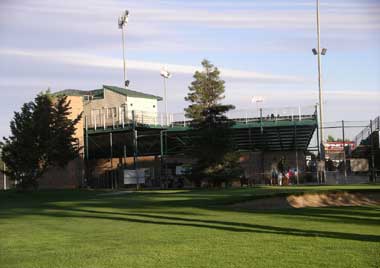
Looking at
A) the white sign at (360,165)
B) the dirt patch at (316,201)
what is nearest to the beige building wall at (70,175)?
the white sign at (360,165)

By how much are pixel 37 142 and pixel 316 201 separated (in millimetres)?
23987

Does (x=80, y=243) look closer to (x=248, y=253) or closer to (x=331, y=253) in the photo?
(x=248, y=253)

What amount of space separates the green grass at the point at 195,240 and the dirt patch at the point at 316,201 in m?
3.75

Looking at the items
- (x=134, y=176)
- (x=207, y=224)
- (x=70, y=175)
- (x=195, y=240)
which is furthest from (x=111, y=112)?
(x=195, y=240)

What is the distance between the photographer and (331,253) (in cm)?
916

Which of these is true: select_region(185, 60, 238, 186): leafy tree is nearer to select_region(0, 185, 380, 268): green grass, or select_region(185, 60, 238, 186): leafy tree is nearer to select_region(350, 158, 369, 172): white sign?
select_region(350, 158, 369, 172): white sign

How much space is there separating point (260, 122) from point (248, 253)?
44007mm

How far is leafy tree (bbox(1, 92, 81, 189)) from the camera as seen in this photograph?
133 feet

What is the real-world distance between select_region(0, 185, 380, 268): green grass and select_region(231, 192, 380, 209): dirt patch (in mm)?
3746

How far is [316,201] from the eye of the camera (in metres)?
22.8

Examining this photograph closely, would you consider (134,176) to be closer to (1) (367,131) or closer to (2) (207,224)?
(1) (367,131)

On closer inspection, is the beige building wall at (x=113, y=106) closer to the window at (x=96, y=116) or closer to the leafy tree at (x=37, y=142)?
the window at (x=96, y=116)

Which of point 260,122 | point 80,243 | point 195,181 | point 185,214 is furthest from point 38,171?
point 80,243

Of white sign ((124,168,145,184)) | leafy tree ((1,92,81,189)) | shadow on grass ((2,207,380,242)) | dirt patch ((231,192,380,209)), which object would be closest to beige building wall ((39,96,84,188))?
white sign ((124,168,145,184))
